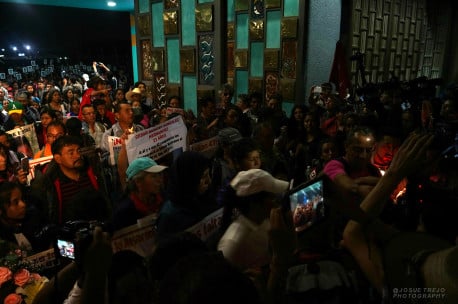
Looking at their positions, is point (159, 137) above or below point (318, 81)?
below

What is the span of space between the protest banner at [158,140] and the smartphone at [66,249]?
6.70ft

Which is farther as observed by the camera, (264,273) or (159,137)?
(159,137)

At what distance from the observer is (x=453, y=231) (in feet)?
5.35

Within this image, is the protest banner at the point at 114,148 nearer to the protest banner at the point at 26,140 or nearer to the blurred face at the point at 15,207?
the protest banner at the point at 26,140

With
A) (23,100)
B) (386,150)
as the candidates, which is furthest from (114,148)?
(23,100)

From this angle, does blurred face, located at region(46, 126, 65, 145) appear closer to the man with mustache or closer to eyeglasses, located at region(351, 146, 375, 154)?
the man with mustache

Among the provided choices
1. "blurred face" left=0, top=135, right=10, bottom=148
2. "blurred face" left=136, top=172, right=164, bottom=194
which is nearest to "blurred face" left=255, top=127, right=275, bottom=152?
"blurred face" left=136, top=172, right=164, bottom=194

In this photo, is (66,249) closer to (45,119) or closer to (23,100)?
(45,119)

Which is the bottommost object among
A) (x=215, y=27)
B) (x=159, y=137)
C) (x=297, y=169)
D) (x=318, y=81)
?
(x=297, y=169)

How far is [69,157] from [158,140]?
3.10 feet

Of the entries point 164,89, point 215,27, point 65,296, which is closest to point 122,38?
point 164,89

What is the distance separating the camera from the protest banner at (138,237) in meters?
2.54

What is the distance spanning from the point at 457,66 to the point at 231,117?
456 inches

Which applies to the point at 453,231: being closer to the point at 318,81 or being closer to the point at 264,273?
the point at 264,273
